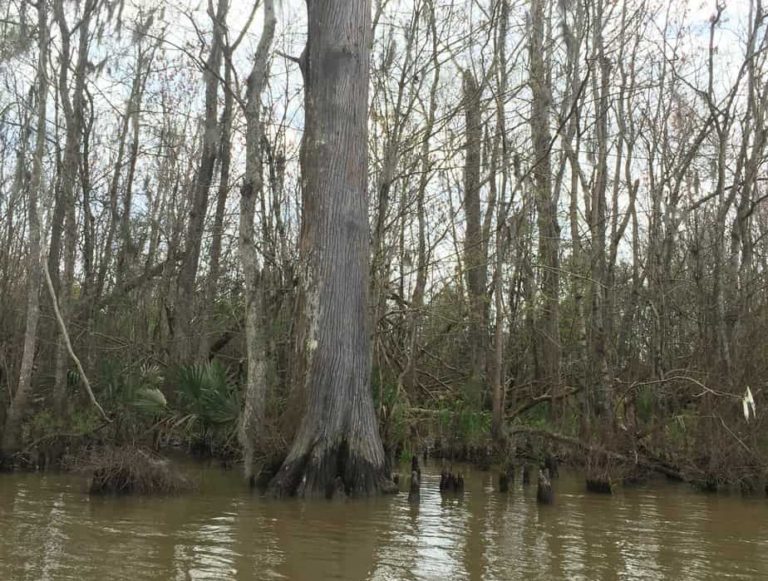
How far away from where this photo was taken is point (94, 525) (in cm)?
707

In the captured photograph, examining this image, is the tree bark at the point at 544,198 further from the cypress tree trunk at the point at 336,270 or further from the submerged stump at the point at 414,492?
the submerged stump at the point at 414,492

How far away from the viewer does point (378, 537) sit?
6824mm

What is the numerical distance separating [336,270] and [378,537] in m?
3.71

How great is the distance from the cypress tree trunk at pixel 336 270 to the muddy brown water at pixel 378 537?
543 mm

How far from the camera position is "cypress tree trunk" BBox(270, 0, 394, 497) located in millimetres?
9047

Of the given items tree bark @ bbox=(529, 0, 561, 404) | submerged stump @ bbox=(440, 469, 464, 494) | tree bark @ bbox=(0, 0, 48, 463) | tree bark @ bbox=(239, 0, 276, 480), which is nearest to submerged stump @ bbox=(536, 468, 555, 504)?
submerged stump @ bbox=(440, 469, 464, 494)

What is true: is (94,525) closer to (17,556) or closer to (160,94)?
(17,556)

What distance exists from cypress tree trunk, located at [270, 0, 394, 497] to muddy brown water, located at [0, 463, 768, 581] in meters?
0.54

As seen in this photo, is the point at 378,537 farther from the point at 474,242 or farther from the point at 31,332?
the point at 474,242

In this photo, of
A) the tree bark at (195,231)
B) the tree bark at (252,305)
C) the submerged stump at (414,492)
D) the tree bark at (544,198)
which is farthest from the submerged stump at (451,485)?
the tree bark at (195,231)

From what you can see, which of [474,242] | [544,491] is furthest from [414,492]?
[474,242]

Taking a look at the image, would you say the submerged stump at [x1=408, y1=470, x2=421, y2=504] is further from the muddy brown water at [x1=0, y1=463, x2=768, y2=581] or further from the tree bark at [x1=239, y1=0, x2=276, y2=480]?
the tree bark at [x1=239, y1=0, x2=276, y2=480]

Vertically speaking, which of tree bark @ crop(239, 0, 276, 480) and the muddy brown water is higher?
tree bark @ crop(239, 0, 276, 480)

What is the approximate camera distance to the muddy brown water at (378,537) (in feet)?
18.3
